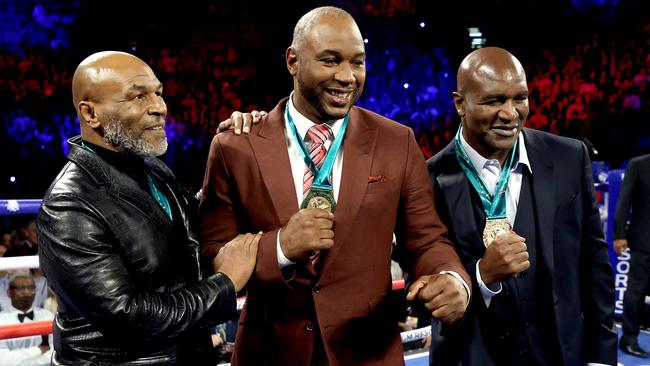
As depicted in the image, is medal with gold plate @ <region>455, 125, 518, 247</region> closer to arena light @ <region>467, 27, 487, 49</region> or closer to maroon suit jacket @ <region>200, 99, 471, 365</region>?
maroon suit jacket @ <region>200, 99, 471, 365</region>

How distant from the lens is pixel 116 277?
1.19m

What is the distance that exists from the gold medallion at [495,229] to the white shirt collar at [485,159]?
6.5 inches

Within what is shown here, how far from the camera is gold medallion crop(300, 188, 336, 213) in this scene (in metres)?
1.36

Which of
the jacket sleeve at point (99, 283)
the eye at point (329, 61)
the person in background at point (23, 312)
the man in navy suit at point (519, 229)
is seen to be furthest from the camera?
the person in background at point (23, 312)

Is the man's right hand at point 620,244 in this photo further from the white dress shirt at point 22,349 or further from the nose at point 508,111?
the white dress shirt at point 22,349

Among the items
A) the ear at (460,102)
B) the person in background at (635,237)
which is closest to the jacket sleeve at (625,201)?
the person in background at (635,237)

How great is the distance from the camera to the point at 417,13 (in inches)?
409

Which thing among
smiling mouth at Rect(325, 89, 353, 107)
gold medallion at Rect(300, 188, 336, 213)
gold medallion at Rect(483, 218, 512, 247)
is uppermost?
smiling mouth at Rect(325, 89, 353, 107)

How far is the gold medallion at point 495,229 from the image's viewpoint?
152 centimetres

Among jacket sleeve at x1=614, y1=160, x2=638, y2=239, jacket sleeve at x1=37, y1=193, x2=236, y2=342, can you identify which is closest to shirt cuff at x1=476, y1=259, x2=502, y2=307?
jacket sleeve at x1=37, y1=193, x2=236, y2=342

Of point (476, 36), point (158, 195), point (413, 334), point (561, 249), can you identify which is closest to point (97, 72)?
point (158, 195)

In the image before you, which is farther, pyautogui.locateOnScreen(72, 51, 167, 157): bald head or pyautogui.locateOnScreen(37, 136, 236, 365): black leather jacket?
pyautogui.locateOnScreen(72, 51, 167, 157): bald head

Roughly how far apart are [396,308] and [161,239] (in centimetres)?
58

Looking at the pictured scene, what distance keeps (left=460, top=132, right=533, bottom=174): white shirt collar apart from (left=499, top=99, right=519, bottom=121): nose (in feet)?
0.33
